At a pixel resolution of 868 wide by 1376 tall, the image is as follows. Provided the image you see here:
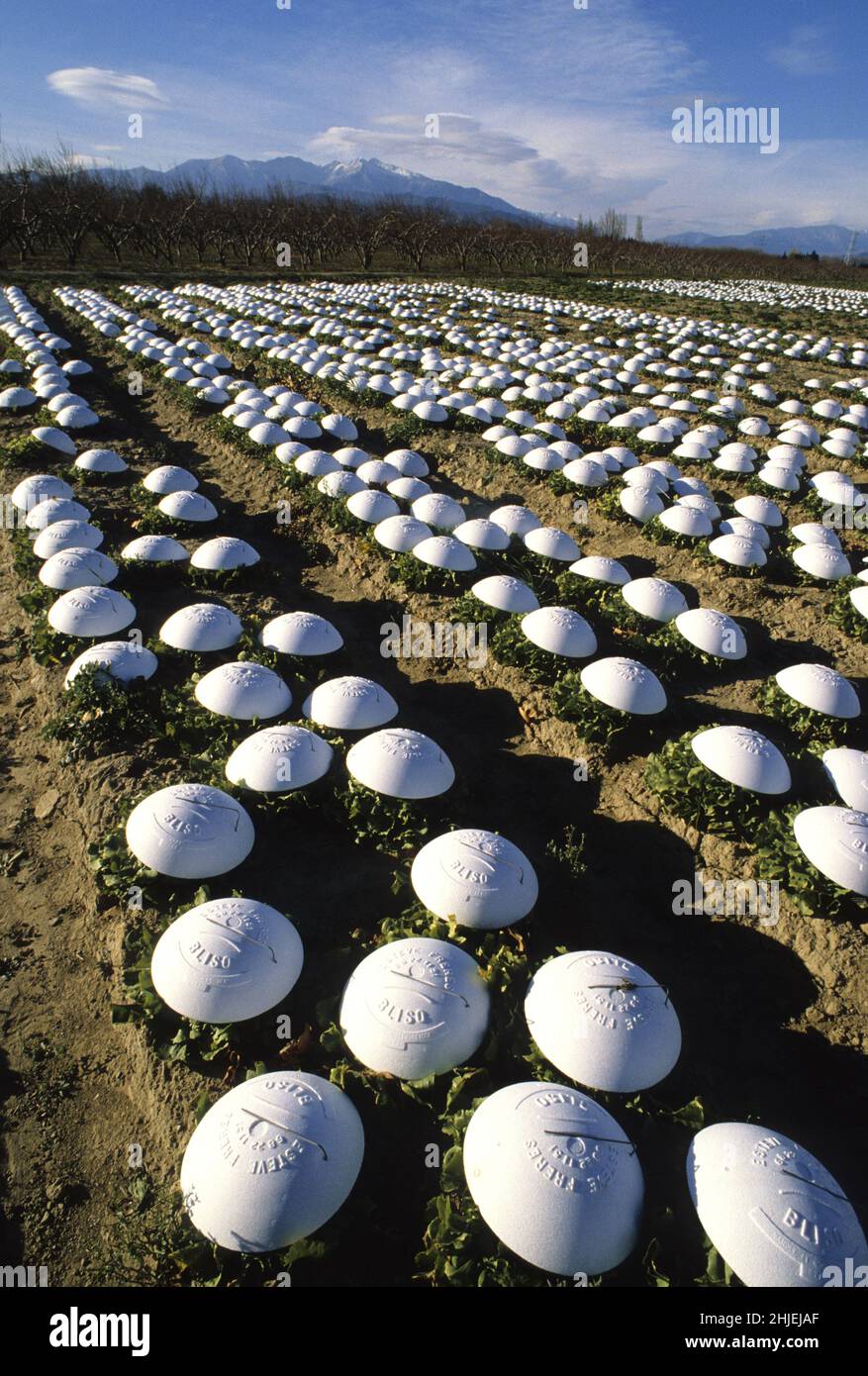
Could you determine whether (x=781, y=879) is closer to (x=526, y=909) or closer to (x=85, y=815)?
(x=526, y=909)

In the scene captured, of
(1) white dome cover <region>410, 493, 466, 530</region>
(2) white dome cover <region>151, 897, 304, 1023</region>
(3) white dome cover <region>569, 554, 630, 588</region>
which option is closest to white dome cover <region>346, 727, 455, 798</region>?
(2) white dome cover <region>151, 897, 304, 1023</region>

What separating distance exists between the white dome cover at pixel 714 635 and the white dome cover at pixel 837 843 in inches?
133

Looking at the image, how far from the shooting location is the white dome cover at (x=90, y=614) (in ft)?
31.5

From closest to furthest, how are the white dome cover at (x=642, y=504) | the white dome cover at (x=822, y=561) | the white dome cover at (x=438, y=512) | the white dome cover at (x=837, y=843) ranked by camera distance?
the white dome cover at (x=837, y=843)
the white dome cover at (x=822, y=561)
the white dome cover at (x=438, y=512)
the white dome cover at (x=642, y=504)

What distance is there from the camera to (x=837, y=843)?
6.61 meters

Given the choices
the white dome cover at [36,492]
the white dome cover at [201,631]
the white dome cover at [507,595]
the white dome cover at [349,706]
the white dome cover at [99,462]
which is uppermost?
the white dome cover at [99,462]

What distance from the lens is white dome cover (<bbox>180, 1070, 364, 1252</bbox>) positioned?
421 cm

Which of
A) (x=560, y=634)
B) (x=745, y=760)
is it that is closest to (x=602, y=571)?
(x=560, y=634)

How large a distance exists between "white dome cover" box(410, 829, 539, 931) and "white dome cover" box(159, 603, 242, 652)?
4.79 m

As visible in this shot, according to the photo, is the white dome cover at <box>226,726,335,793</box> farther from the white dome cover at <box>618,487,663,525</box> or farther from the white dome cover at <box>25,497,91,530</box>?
the white dome cover at <box>618,487,663,525</box>

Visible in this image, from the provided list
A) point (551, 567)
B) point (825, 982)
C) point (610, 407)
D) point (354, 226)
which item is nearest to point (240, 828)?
→ point (825, 982)

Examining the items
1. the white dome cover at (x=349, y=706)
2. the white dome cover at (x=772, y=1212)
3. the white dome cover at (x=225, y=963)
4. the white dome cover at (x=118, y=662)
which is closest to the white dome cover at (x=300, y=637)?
the white dome cover at (x=349, y=706)

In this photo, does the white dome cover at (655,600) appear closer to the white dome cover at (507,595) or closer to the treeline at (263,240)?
the white dome cover at (507,595)
